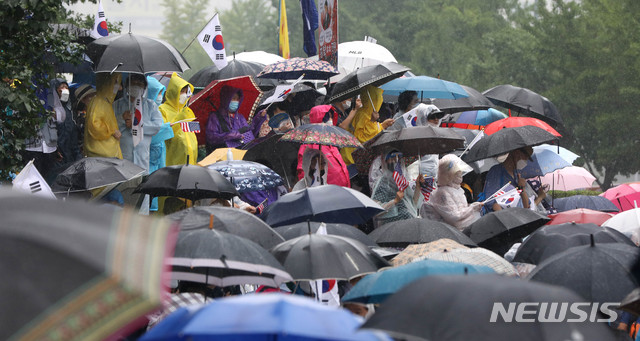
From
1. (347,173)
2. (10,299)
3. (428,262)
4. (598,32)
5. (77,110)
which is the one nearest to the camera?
(10,299)

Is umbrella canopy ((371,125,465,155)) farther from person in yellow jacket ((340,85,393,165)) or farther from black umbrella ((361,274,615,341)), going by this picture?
black umbrella ((361,274,615,341))

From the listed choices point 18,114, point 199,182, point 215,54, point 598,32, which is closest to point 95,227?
point 199,182

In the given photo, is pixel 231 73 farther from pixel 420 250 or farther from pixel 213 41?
pixel 420 250

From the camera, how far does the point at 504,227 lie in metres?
10.2

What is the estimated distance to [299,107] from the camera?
48.9 feet

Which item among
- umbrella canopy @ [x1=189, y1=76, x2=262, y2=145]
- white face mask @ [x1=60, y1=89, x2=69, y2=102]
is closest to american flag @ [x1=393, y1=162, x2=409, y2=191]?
umbrella canopy @ [x1=189, y1=76, x2=262, y2=145]

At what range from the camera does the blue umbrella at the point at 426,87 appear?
46.9 ft

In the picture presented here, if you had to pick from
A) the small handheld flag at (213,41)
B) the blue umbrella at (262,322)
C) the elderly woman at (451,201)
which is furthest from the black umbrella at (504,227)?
the small handheld flag at (213,41)

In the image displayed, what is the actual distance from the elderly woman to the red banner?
3646 mm

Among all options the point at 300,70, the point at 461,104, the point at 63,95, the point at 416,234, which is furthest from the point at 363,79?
the point at 416,234

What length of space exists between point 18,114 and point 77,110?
10.7 feet

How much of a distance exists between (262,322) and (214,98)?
10007mm

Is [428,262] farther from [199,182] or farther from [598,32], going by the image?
[598,32]

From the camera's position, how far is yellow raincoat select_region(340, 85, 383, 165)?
13320 millimetres
